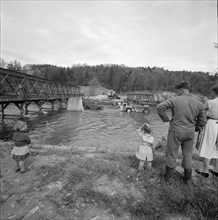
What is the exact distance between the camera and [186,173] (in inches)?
144

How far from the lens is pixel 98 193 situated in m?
3.19

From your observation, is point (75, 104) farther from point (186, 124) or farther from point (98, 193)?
point (186, 124)

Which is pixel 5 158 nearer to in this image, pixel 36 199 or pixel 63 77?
pixel 36 199

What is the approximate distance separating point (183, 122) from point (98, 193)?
2.54m

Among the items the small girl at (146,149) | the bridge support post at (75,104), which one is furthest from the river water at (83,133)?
the bridge support post at (75,104)

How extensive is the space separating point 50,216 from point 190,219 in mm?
2515

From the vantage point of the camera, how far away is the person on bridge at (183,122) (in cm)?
344

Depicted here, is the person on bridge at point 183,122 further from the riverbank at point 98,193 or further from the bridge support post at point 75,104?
the bridge support post at point 75,104

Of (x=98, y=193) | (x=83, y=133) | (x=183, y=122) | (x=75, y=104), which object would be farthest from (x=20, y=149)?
(x=75, y=104)

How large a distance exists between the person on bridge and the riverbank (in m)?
0.55

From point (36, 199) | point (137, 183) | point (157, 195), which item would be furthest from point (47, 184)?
point (157, 195)

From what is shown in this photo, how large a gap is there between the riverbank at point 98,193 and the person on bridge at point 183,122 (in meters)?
0.55

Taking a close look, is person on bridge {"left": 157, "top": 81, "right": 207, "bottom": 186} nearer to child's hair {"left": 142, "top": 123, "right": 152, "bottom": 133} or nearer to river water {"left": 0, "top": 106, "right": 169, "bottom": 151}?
child's hair {"left": 142, "top": 123, "right": 152, "bottom": 133}

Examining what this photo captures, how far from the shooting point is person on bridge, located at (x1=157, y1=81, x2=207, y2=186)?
11.3 ft
